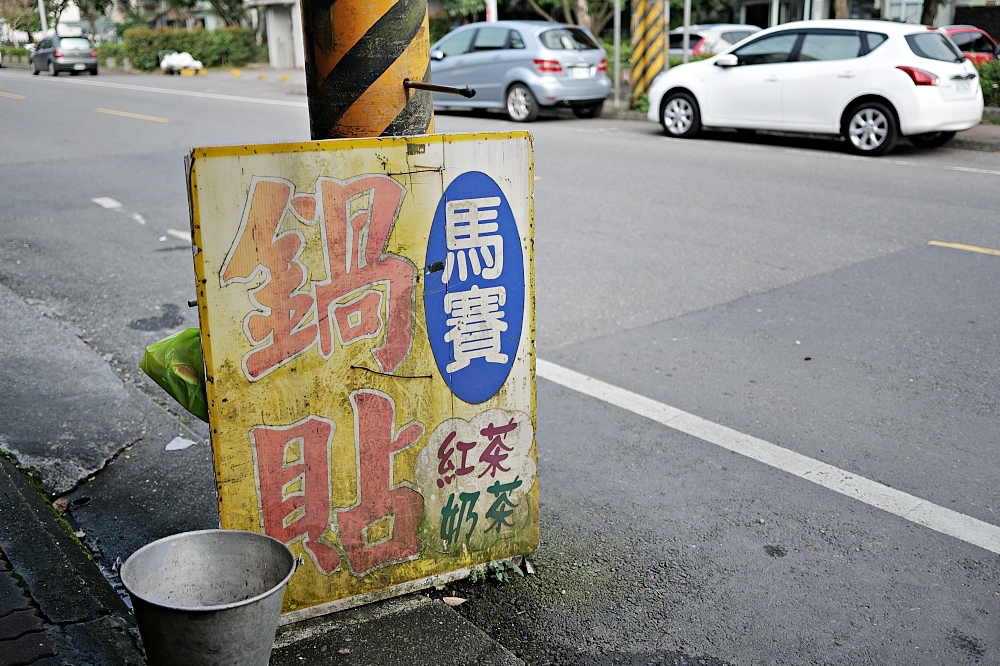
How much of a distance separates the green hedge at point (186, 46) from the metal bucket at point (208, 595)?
139ft

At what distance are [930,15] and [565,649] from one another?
20686mm

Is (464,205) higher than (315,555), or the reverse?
(464,205)

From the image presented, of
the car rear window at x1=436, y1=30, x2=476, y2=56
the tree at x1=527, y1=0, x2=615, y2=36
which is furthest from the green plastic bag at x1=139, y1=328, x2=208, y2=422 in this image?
the tree at x1=527, y1=0, x2=615, y2=36

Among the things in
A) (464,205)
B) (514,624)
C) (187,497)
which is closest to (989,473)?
(514,624)

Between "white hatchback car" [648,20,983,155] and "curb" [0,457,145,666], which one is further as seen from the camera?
"white hatchback car" [648,20,983,155]

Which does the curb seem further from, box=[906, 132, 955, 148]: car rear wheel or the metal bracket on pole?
box=[906, 132, 955, 148]: car rear wheel

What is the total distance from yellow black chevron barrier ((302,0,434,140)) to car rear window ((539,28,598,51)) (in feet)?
45.0

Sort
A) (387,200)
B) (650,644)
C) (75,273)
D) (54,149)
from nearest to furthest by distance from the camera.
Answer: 1. (387,200)
2. (650,644)
3. (75,273)
4. (54,149)

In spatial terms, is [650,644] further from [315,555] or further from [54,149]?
[54,149]

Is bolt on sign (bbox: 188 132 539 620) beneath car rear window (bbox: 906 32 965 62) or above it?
beneath

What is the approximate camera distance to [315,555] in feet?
9.71

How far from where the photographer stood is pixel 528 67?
1614 cm

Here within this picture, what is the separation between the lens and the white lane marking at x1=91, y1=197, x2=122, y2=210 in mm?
10008

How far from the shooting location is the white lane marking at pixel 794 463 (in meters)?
3.62
